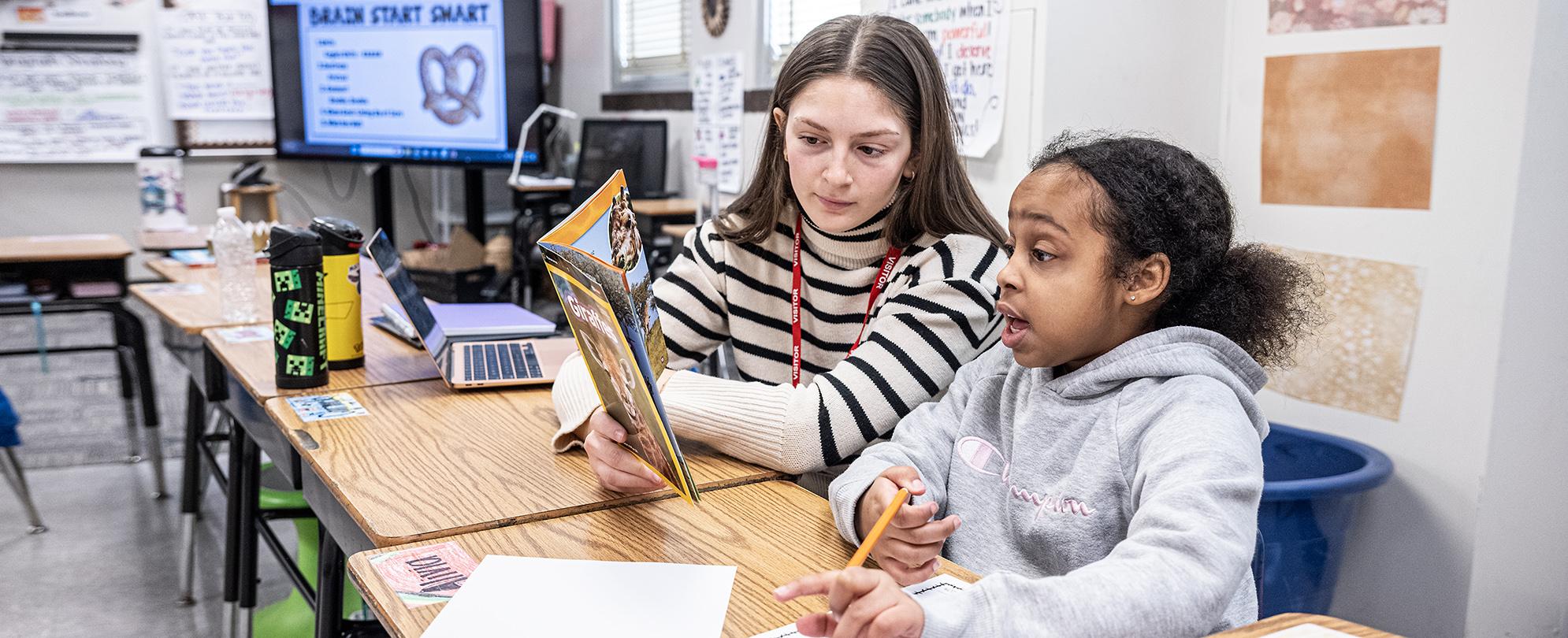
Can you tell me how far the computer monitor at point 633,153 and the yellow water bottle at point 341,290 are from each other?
3081 mm

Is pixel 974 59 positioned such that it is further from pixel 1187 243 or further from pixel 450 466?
pixel 450 466

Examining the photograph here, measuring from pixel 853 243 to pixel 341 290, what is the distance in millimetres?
741

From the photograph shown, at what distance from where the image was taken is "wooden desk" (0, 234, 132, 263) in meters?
2.93

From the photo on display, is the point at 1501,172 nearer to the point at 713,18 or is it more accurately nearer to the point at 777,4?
the point at 777,4

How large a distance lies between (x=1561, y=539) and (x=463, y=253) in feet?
9.55

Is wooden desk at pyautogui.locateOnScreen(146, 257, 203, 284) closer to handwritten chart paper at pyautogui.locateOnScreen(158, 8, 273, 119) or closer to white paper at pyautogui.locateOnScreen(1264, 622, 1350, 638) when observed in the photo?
white paper at pyautogui.locateOnScreen(1264, 622, 1350, 638)

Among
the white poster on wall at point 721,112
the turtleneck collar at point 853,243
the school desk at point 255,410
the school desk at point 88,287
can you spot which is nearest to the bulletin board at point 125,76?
the white poster on wall at point 721,112

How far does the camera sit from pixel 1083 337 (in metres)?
0.98

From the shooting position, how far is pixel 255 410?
5.14ft

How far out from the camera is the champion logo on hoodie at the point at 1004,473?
3.02 feet

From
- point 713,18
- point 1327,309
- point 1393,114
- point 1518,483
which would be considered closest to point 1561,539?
point 1518,483

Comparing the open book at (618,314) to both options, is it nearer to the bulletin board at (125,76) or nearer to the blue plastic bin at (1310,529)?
the blue plastic bin at (1310,529)

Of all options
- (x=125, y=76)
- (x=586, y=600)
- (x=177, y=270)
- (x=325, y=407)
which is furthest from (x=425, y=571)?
(x=125, y=76)

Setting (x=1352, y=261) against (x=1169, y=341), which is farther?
(x=1352, y=261)
